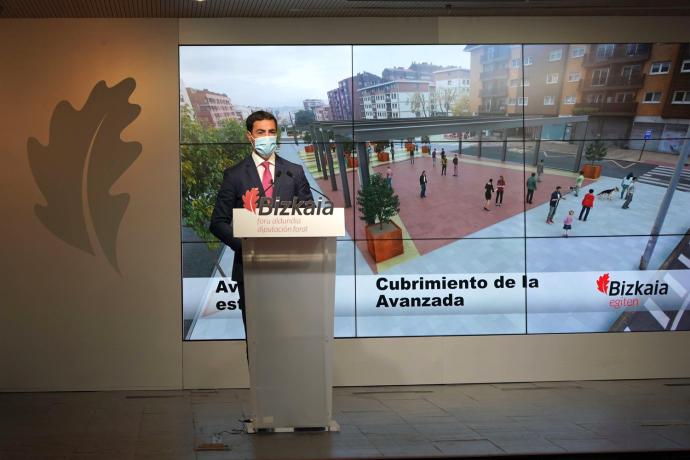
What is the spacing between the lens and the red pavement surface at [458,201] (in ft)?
20.5

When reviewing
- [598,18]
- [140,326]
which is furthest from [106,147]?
[598,18]

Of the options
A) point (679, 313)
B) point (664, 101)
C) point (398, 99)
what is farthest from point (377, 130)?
point (679, 313)

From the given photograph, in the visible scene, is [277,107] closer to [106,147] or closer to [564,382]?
[106,147]

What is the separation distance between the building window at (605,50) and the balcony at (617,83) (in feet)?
0.57

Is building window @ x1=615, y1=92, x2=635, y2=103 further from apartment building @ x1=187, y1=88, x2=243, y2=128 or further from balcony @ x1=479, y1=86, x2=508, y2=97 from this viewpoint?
apartment building @ x1=187, y1=88, x2=243, y2=128

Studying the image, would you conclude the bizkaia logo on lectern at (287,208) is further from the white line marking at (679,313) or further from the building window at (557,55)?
the white line marking at (679,313)

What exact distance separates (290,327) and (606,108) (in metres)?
3.50

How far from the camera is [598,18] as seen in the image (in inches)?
246

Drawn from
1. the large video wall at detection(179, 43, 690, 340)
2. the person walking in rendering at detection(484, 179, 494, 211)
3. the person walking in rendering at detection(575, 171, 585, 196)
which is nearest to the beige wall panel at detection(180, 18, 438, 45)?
the large video wall at detection(179, 43, 690, 340)

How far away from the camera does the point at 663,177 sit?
6.33 m

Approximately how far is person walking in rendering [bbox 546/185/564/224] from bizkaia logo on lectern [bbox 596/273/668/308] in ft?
2.02

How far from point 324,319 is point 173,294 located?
2392 millimetres

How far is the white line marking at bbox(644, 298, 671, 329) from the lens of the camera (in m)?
6.39

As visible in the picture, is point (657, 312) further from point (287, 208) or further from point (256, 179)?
point (287, 208)
